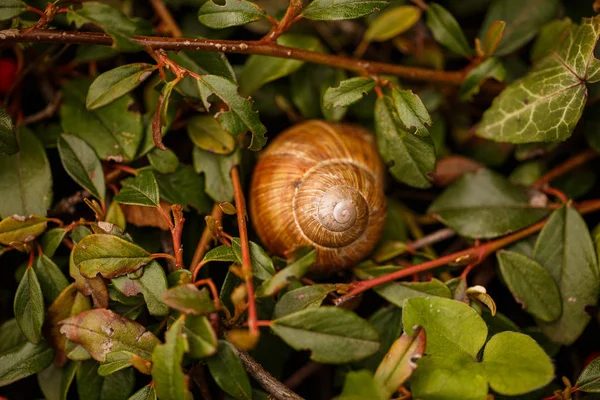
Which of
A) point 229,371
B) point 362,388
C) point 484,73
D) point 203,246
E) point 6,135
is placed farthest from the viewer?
point 484,73

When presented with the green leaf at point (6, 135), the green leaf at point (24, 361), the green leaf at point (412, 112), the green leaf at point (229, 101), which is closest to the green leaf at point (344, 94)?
the green leaf at point (412, 112)

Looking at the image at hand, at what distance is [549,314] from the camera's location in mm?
1172

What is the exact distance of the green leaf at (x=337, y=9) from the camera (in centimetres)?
107

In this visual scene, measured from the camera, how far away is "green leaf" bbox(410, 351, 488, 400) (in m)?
0.95

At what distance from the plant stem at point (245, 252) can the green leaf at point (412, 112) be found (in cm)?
39

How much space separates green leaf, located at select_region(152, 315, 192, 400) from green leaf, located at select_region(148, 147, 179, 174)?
1.40ft

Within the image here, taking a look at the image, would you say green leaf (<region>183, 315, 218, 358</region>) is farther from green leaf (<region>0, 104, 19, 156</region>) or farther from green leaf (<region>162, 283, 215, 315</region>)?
green leaf (<region>0, 104, 19, 156</region>)

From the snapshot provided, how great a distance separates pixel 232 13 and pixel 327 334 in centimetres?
66

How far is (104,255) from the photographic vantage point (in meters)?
1.02

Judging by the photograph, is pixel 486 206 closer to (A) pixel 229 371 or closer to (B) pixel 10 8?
(A) pixel 229 371

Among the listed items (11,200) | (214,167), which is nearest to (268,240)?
(214,167)

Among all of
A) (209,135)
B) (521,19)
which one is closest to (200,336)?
(209,135)

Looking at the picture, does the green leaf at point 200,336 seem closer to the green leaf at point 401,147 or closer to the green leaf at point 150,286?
the green leaf at point 150,286

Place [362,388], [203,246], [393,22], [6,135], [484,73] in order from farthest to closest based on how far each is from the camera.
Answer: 1. [393,22]
2. [484,73]
3. [203,246]
4. [6,135]
5. [362,388]
